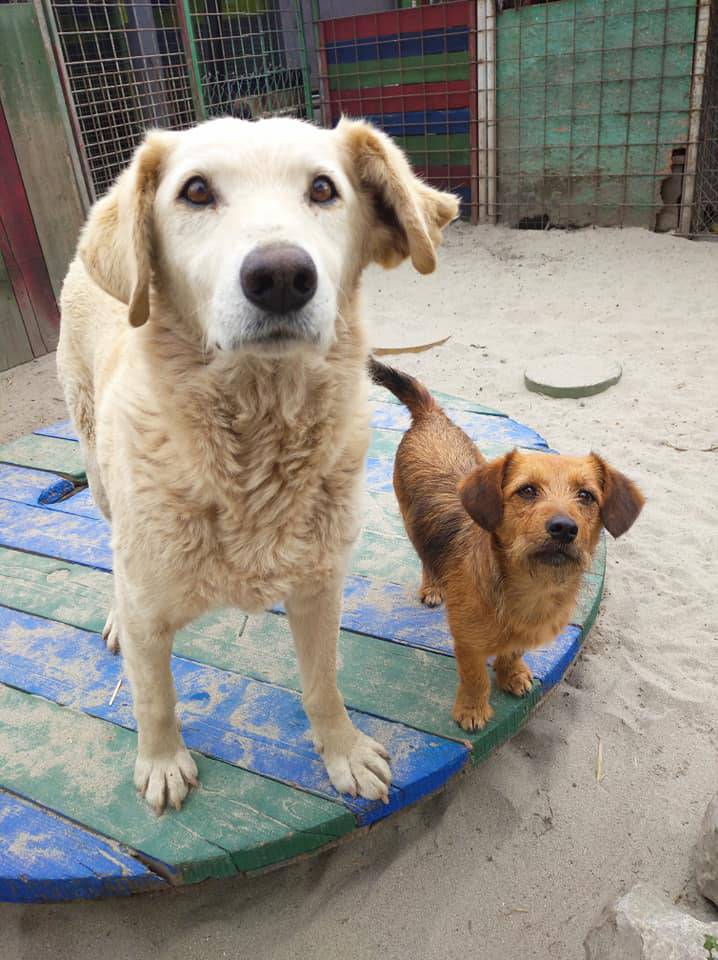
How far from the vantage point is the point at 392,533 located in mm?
3197

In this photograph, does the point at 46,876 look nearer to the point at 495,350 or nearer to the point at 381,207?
the point at 381,207

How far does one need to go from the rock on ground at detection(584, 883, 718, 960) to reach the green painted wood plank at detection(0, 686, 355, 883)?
26.8 inches

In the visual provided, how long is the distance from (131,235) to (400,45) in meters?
8.17

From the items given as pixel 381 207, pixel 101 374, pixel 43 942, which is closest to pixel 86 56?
pixel 101 374

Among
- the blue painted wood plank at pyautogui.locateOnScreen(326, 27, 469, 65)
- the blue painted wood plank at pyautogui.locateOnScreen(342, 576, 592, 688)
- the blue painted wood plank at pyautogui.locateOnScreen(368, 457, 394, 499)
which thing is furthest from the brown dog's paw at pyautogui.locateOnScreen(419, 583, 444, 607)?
the blue painted wood plank at pyautogui.locateOnScreen(326, 27, 469, 65)

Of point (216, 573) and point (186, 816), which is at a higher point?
point (216, 573)

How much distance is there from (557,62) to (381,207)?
706cm

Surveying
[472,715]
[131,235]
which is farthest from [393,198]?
[472,715]

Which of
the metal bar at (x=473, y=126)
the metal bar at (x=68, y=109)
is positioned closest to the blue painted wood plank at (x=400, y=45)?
the metal bar at (x=473, y=126)

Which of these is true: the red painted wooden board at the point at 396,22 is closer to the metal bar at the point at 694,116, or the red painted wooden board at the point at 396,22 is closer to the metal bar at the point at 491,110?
the metal bar at the point at 491,110

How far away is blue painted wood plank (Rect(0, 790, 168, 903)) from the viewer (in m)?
1.79

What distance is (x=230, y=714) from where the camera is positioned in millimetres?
2270

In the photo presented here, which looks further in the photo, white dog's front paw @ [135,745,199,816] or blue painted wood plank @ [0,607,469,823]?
blue painted wood plank @ [0,607,469,823]

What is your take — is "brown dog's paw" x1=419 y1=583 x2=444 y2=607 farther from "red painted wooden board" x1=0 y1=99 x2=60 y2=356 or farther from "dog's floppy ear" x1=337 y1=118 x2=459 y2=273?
"red painted wooden board" x1=0 y1=99 x2=60 y2=356
